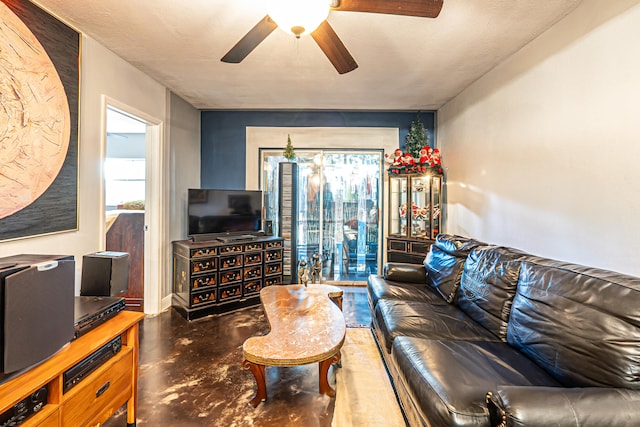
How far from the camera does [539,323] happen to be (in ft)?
4.99

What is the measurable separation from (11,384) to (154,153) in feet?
9.11

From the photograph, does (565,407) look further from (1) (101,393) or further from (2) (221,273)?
(2) (221,273)

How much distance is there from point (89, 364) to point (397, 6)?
7.42ft

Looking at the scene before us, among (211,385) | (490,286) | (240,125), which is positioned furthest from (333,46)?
(240,125)

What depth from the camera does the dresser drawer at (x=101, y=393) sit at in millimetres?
1248

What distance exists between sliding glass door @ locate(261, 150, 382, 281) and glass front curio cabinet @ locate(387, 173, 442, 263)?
405 millimetres

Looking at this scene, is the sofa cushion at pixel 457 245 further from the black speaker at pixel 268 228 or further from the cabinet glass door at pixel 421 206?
the black speaker at pixel 268 228

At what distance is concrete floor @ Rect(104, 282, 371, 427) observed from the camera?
1776mm

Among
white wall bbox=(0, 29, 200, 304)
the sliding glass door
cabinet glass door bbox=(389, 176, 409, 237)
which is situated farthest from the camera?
the sliding glass door

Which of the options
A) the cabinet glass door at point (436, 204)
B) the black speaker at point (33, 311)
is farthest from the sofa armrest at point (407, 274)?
the black speaker at point (33, 311)

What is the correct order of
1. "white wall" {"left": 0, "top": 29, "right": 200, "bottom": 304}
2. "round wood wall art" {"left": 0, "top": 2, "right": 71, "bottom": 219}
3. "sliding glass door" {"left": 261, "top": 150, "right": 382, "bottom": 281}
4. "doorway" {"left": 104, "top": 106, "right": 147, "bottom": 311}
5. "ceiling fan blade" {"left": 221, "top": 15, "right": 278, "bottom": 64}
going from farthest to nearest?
"sliding glass door" {"left": 261, "top": 150, "right": 382, "bottom": 281}, "doorway" {"left": 104, "top": 106, "right": 147, "bottom": 311}, "white wall" {"left": 0, "top": 29, "right": 200, "bottom": 304}, "round wood wall art" {"left": 0, "top": 2, "right": 71, "bottom": 219}, "ceiling fan blade" {"left": 221, "top": 15, "right": 278, "bottom": 64}

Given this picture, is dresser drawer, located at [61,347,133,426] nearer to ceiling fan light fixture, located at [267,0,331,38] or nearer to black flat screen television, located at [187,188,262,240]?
ceiling fan light fixture, located at [267,0,331,38]

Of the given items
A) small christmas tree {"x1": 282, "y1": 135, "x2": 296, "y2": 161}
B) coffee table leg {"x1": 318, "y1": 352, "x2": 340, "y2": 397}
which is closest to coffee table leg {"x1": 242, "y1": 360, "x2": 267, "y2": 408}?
coffee table leg {"x1": 318, "y1": 352, "x2": 340, "y2": 397}

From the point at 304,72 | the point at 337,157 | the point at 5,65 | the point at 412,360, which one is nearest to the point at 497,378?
the point at 412,360
